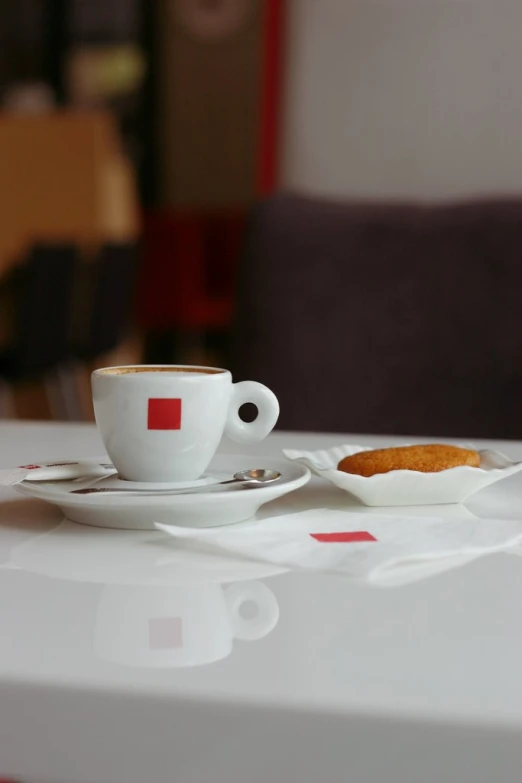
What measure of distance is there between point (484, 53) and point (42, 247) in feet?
6.37

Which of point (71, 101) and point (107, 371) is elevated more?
point (71, 101)

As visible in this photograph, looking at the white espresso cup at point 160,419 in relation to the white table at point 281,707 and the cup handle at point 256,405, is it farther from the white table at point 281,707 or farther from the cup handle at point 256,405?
the white table at point 281,707

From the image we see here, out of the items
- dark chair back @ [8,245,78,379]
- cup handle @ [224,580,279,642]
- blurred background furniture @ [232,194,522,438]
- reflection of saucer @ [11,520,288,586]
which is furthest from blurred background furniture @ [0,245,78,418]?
cup handle @ [224,580,279,642]

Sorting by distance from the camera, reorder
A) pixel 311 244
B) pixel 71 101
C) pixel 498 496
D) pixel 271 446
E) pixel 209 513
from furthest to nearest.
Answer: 1. pixel 71 101
2. pixel 311 244
3. pixel 271 446
4. pixel 498 496
5. pixel 209 513

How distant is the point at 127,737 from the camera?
0.31 m

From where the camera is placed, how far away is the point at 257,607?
403 mm

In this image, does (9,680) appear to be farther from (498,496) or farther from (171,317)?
(171,317)

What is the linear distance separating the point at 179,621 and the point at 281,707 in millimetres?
89

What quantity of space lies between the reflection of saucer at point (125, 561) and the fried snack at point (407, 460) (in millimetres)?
147

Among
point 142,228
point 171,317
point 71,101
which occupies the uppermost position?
point 71,101

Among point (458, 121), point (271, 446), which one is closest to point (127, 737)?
point (271, 446)

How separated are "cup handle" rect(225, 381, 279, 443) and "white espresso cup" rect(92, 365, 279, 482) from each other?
1.1 inches

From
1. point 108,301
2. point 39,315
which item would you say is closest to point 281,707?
point 39,315

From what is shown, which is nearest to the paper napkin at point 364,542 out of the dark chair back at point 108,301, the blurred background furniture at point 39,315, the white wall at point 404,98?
the white wall at point 404,98
